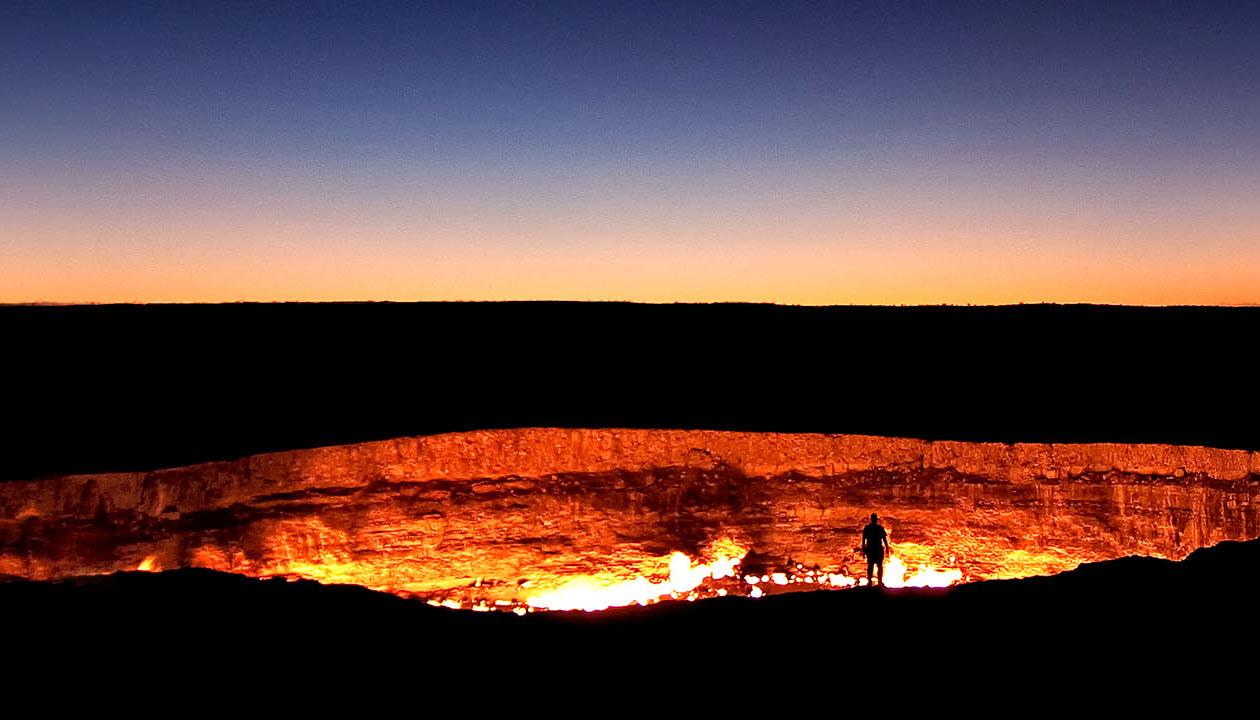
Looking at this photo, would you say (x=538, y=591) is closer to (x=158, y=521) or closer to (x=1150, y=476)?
(x=158, y=521)

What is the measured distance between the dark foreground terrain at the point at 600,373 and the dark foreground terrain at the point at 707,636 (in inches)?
311

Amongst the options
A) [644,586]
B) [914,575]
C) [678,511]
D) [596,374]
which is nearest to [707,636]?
[644,586]

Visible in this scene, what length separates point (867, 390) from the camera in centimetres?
1466

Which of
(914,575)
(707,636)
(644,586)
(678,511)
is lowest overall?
(644,586)

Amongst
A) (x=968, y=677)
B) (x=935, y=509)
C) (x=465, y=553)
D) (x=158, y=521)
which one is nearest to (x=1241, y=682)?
(x=968, y=677)

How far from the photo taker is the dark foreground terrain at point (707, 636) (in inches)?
173

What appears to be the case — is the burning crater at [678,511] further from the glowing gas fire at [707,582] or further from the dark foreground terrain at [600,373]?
the dark foreground terrain at [600,373]

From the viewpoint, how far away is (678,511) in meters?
14.6

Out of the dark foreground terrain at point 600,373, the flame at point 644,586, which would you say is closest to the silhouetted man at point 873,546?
the dark foreground terrain at point 600,373

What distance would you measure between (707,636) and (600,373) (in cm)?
1030

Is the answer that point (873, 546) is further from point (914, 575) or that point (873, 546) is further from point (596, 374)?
point (596, 374)

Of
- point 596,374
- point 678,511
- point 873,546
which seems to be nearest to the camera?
point 873,546

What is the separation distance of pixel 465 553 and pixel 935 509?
8.45 meters

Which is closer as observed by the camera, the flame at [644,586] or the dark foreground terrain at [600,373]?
the dark foreground terrain at [600,373]
